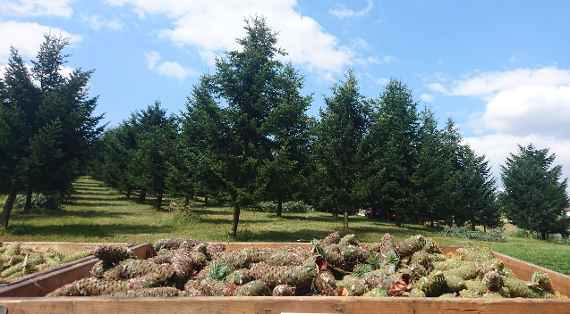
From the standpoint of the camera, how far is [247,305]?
3055mm

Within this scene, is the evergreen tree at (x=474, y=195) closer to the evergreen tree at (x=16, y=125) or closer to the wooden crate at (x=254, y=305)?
the evergreen tree at (x=16, y=125)

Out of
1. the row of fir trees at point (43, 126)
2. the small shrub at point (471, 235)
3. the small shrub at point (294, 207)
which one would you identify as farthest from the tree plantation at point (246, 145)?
the small shrub at point (294, 207)

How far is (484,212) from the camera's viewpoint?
43375 mm

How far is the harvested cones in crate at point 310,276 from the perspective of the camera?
368cm

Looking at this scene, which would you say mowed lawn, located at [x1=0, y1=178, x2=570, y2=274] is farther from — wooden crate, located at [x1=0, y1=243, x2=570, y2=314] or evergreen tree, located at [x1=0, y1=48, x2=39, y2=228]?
wooden crate, located at [x1=0, y1=243, x2=570, y2=314]

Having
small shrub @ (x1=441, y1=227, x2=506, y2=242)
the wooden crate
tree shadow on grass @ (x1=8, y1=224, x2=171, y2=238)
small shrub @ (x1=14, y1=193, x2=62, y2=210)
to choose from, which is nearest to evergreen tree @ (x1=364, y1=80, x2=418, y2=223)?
small shrub @ (x1=441, y1=227, x2=506, y2=242)

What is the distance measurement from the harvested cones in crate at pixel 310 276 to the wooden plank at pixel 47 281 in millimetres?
234

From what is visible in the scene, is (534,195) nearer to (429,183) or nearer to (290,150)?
(429,183)

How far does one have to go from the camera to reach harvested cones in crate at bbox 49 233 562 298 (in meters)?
3.68

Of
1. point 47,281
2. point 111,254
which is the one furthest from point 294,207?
point 47,281

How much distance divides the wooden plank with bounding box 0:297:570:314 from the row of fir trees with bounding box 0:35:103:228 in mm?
19497

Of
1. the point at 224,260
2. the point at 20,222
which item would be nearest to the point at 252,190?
the point at 20,222

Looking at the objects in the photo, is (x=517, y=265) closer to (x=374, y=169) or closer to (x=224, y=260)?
(x=224, y=260)

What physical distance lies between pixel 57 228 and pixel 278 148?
11950 mm
